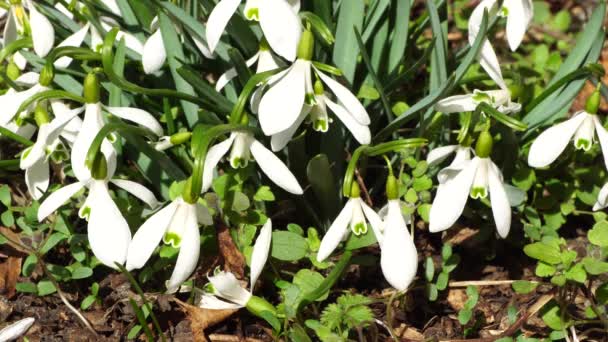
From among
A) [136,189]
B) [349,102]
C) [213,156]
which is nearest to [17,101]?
[136,189]

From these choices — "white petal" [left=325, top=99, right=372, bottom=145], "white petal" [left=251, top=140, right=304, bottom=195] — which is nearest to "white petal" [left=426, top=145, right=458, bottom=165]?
"white petal" [left=325, top=99, right=372, bottom=145]

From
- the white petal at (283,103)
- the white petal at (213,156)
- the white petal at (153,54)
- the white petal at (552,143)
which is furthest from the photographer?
the white petal at (153,54)

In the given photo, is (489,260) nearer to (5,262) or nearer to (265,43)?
(265,43)

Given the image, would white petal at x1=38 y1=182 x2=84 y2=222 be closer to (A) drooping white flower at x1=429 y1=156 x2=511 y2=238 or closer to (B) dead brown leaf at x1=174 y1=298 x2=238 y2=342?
(B) dead brown leaf at x1=174 y1=298 x2=238 y2=342

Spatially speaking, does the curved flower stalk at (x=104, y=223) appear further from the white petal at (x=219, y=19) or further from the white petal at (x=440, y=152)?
the white petal at (x=440, y=152)

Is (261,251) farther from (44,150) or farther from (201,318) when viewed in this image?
(44,150)

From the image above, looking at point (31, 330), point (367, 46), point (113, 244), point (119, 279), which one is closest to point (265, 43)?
point (367, 46)

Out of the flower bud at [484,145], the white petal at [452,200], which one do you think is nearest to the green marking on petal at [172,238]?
the white petal at [452,200]
